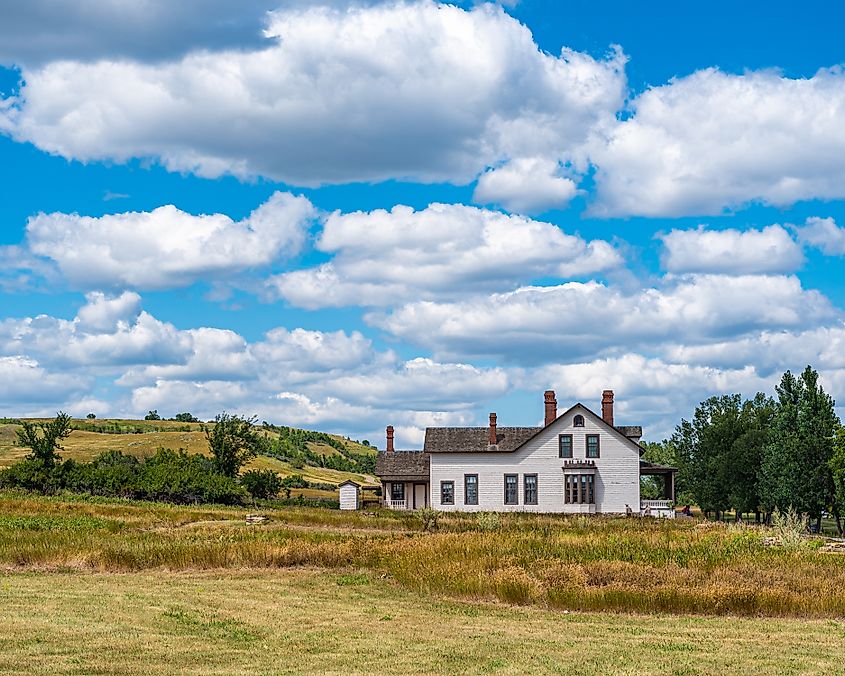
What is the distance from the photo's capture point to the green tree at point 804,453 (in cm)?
5928

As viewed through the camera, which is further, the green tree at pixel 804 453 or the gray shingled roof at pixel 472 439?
the gray shingled roof at pixel 472 439

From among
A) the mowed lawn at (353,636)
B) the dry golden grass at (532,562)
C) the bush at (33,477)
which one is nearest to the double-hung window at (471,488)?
the bush at (33,477)

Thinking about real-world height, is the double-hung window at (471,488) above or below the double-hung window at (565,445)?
below

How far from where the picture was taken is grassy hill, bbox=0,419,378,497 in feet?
433

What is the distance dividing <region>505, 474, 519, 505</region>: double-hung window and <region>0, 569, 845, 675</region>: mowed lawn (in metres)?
43.4

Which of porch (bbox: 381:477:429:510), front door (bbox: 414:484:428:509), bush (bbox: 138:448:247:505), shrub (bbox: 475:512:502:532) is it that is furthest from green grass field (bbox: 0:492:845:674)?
front door (bbox: 414:484:428:509)

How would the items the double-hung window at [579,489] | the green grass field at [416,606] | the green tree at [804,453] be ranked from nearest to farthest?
the green grass field at [416,606] < the green tree at [804,453] < the double-hung window at [579,489]

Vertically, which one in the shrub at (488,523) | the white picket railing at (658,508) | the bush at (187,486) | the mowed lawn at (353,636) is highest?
the bush at (187,486)

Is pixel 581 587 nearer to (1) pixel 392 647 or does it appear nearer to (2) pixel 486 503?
(1) pixel 392 647

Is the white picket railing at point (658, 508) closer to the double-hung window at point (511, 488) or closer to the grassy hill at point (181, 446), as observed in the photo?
the double-hung window at point (511, 488)

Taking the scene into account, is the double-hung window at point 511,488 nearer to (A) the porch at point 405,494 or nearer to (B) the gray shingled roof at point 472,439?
(B) the gray shingled roof at point 472,439

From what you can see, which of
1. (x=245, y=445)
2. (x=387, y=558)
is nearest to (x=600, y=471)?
(x=245, y=445)

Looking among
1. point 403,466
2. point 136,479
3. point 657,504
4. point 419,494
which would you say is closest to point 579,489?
point 657,504

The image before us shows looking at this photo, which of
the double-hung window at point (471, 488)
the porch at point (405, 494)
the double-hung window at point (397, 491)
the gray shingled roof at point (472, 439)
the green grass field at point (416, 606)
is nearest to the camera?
the green grass field at point (416, 606)
